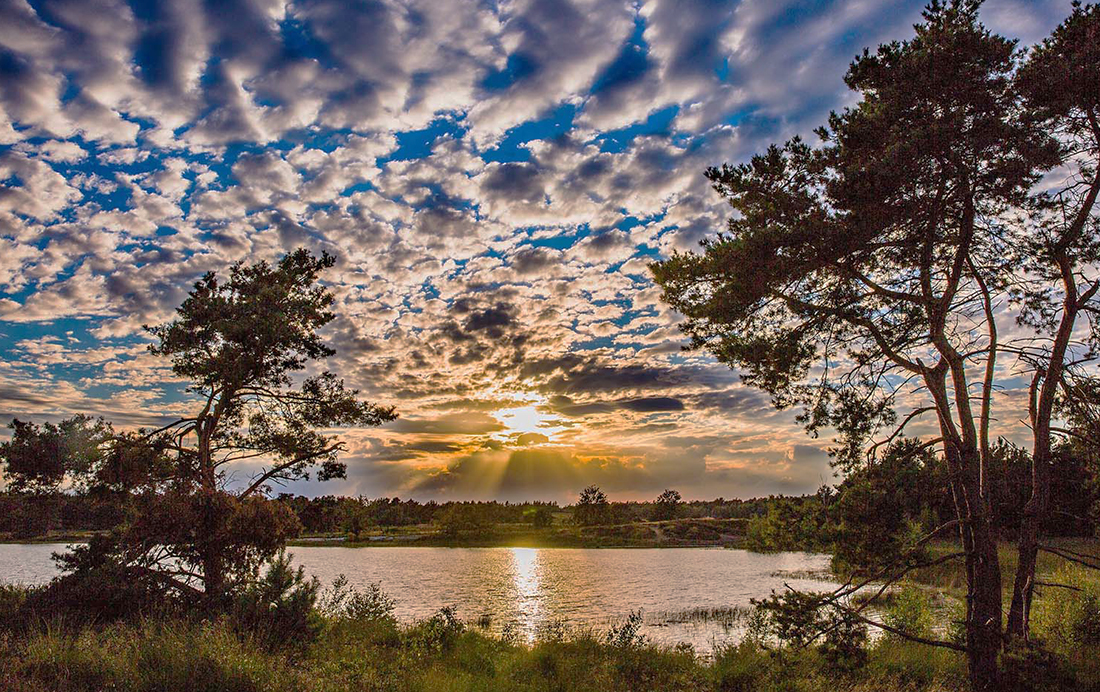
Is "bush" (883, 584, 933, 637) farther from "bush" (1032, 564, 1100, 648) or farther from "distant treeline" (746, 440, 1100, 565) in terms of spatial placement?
"distant treeline" (746, 440, 1100, 565)

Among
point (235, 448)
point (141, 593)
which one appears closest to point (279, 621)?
point (141, 593)

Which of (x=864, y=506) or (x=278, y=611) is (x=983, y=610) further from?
(x=278, y=611)

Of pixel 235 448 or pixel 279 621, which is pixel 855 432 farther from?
pixel 235 448

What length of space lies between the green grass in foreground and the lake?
5438 mm

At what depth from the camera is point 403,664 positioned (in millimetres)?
13023

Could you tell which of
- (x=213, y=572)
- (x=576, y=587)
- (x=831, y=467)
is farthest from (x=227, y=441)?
(x=576, y=587)

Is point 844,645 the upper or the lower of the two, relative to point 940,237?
lower

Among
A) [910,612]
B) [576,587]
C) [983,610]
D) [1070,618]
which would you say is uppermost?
[983,610]

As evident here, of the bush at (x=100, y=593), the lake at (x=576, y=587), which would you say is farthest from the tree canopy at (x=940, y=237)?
the bush at (x=100, y=593)

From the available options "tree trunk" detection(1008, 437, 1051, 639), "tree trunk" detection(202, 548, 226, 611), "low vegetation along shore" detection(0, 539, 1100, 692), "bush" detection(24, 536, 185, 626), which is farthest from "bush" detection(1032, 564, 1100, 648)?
"bush" detection(24, 536, 185, 626)

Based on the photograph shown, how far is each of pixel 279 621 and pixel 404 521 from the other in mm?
137051

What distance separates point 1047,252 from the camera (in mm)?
10836

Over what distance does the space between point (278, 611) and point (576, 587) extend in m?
28.5

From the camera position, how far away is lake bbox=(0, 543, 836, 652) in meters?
25.6
